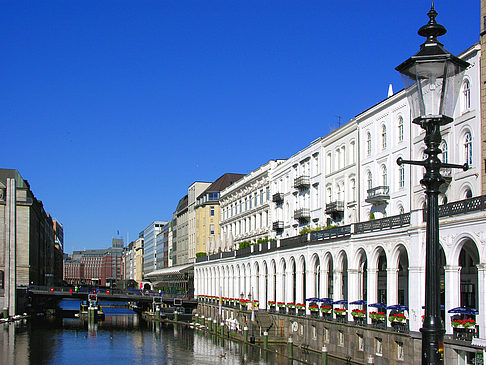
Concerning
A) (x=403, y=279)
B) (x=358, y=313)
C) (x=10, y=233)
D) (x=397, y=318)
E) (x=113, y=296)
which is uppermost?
(x=10, y=233)

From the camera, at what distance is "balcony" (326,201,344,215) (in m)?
65.1

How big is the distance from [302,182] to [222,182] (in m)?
63.2

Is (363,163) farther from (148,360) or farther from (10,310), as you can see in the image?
(10,310)

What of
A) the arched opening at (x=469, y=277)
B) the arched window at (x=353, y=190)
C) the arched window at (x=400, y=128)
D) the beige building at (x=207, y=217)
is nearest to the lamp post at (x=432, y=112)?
the arched opening at (x=469, y=277)

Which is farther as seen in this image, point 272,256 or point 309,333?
point 272,256

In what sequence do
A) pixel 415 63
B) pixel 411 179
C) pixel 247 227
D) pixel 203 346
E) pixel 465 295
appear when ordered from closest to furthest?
pixel 415 63
pixel 465 295
pixel 411 179
pixel 203 346
pixel 247 227

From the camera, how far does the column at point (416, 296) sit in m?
37.5

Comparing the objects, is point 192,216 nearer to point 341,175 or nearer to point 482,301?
point 341,175

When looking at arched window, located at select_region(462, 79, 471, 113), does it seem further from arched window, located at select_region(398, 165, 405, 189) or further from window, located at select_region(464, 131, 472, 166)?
arched window, located at select_region(398, 165, 405, 189)

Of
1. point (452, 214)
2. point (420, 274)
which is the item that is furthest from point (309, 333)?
point (452, 214)

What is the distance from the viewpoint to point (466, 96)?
4550cm

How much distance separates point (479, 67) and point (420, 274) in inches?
599

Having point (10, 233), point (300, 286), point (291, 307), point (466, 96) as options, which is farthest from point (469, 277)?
point (10, 233)

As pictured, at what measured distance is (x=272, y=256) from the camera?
71.2 m
